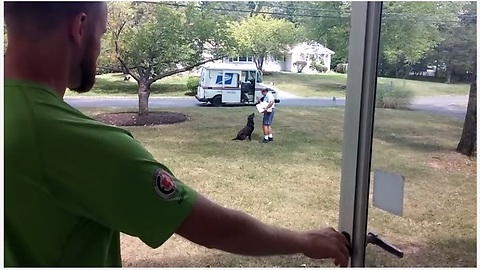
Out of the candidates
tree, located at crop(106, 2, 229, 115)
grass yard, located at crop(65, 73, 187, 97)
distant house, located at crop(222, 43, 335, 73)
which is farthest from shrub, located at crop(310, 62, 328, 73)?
grass yard, located at crop(65, 73, 187, 97)

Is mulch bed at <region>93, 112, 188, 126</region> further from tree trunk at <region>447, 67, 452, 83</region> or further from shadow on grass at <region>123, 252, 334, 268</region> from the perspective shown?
tree trunk at <region>447, 67, 452, 83</region>

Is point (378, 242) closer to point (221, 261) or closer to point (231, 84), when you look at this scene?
point (221, 261)

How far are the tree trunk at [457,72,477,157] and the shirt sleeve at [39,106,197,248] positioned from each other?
1.87 feet

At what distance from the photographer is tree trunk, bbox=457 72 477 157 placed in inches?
38.9

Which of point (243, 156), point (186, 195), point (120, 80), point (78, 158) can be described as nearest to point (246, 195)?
point (243, 156)

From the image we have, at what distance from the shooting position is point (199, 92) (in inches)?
54.6

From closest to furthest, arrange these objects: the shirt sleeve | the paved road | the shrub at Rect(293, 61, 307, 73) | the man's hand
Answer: the shirt sleeve → the man's hand → the paved road → the shrub at Rect(293, 61, 307, 73)

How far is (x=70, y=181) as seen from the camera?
77cm

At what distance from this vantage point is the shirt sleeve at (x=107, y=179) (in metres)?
0.76

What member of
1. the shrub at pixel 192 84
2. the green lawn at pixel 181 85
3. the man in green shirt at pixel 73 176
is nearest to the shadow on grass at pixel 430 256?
the man in green shirt at pixel 73 176

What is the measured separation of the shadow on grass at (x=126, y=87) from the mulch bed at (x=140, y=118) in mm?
56

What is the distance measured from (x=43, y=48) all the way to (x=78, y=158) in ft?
0.66

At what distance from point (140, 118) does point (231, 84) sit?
0.25 metres

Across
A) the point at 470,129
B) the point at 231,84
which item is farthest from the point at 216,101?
the point at 470,129
